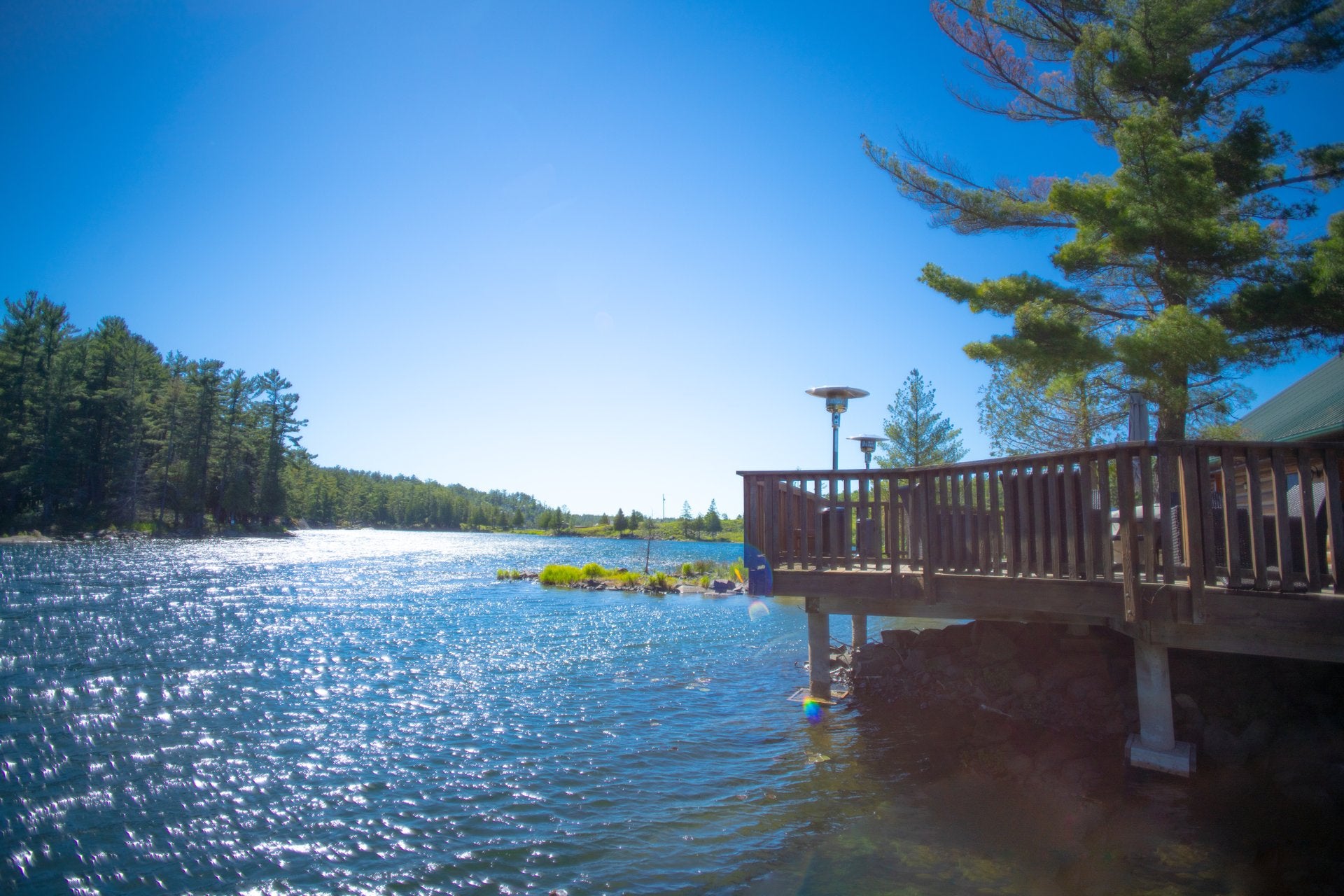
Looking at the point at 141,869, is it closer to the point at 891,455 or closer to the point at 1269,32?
the point at 1269,32

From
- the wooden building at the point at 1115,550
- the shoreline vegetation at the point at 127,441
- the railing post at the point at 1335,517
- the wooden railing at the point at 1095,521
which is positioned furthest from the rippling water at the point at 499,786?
the shoreline vegetation at the point at 127,441

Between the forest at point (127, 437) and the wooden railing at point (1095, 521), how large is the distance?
66.0 metres

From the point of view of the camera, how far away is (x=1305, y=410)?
41.1 ft

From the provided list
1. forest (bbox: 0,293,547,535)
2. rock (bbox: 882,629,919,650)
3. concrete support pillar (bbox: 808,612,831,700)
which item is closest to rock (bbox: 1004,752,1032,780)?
concrete support pillar (bbox: 808,612,831,700)

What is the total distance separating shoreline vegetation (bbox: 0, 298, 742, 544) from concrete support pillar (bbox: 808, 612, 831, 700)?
58.6 meters

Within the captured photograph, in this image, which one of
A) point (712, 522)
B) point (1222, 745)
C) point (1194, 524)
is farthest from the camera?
point (712, 522)

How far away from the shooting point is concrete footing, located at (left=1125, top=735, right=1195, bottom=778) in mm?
6531

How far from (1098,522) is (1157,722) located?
193cm

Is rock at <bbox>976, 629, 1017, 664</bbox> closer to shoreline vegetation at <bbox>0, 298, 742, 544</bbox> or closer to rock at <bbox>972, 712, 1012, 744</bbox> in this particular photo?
rock at <bbox>972, 712, 1012, 744</bbox>

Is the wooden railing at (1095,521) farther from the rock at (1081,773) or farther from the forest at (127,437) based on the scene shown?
the forest at (127,437)

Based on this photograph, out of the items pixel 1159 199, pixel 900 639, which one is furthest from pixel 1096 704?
pixel 1159 199

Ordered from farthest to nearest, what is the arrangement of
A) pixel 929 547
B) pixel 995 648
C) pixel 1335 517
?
pixel 995 648 < pixel 929 547 < pixel 1335 517

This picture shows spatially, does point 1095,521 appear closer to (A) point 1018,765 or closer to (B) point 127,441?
(A) point 1018,765

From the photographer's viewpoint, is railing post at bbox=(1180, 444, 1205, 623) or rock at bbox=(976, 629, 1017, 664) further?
rock at bbox=(976, 629, 1017, 664)
